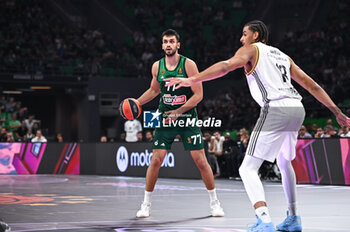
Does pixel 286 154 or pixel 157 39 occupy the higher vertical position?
pixel 157 39

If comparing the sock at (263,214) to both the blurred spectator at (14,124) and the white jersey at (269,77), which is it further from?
the blurred spectator at (14,124)

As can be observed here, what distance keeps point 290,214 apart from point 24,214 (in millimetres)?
3417

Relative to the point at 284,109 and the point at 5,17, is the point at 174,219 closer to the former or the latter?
the point at 284,109

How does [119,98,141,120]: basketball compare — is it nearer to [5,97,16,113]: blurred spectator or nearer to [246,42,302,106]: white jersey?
[246,42,302,106]: white jersey

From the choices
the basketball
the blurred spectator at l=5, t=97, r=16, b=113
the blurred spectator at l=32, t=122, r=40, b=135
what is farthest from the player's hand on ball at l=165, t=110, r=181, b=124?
the blurred spectator at l=5, t=97, r=16, b=113

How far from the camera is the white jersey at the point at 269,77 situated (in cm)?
560

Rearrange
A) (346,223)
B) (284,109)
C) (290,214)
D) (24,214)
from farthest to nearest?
(24,214), (346,223), (290,214), (284,109)

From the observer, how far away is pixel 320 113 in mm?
21844

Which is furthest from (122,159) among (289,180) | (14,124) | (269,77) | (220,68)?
(220,68)

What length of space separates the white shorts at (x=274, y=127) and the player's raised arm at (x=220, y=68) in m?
0.51

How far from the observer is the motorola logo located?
1920cm

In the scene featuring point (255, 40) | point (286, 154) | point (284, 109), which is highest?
point (255, 40)

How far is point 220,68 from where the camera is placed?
523 centimetres

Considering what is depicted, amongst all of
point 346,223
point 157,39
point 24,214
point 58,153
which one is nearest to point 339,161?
point 346,223
